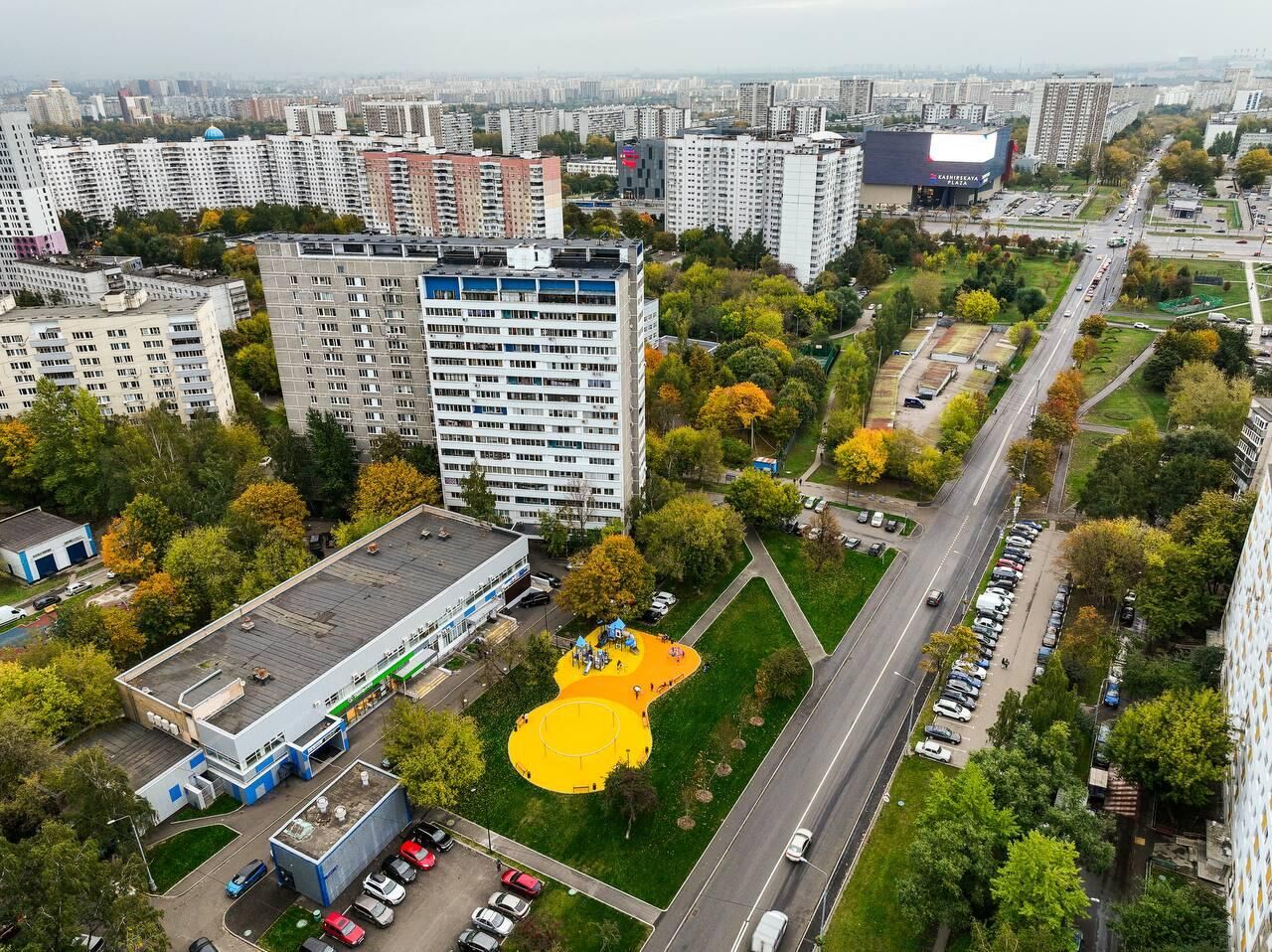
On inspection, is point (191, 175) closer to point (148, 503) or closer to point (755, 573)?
point (148, 503)

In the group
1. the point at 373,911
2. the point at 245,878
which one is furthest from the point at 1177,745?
the point at 245,878

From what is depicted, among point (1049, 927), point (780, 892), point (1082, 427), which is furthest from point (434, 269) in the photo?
point (1082, 427)

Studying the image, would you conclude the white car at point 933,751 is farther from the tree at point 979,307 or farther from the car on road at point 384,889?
the tree at point 979,307

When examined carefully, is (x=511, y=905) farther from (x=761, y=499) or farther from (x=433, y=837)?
(x=761, y=499)

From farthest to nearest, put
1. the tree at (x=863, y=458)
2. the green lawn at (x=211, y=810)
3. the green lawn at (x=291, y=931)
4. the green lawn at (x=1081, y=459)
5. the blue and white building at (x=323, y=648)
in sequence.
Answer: the green lawn at (x=1081, y=459) → the tree at (x=863, y=458) → the blue and white building at (x=323, y=648) → the green lawn at (x=211, y=810) → the green lawn at (x=291, y=931)

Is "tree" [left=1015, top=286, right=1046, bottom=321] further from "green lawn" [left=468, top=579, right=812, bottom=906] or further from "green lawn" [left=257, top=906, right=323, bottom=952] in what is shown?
"green lawn" [left=257, top=906, right=323, bottom=952]

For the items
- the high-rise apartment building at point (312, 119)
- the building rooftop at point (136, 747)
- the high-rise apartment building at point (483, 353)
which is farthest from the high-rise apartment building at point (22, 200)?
the building rooftop at point (136, 747)
